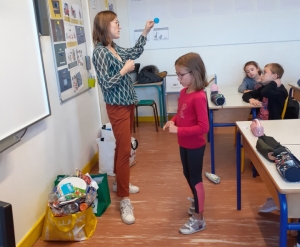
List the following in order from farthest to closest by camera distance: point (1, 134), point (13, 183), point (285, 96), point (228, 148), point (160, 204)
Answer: point (228, 148)
point (285, 96)
point (160, 204)
point (13, 183)
point (1, 134)

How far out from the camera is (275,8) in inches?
161

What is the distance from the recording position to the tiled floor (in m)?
2.01

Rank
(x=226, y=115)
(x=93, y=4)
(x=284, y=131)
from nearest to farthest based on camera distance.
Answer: (x=284, y=131) → (x=226, y=115) → (x=93, y=4)

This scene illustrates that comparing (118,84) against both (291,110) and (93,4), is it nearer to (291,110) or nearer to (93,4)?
(291,110)

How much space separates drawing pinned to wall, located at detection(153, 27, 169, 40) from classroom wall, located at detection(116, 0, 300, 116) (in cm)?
17

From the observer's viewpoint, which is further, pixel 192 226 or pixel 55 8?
→ pixel 55 8

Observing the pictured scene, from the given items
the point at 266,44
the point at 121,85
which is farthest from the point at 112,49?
the point at 266,44

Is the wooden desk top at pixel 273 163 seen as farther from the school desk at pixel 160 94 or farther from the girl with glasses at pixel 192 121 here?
the school desk at pixel 160 94

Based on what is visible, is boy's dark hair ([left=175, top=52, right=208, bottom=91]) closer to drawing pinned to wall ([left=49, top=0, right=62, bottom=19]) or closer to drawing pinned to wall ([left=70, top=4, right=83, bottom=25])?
drawing pinned to wall ([left=49, top=0, right=62, bottom=19])

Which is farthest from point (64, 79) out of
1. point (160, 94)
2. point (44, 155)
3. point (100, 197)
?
point (160, 94)

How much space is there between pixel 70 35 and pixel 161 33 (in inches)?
76.7

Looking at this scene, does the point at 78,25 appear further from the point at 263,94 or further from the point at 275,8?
the point at 275,8

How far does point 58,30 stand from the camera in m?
2.48

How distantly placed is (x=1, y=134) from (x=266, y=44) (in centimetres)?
359
